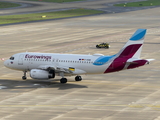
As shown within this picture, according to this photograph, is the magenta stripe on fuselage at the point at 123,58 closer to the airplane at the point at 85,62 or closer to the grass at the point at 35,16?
the airplane at the point at 85,62

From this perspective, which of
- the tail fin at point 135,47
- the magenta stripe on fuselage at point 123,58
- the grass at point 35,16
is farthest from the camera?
the grass at point 35,16

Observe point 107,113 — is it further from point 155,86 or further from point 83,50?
point 83,50

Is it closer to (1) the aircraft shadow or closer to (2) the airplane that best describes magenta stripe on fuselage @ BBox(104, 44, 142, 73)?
(2) the airplane

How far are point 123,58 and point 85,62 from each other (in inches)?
206

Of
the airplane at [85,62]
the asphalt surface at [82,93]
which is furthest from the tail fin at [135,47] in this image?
the asphalt surface at [82,93]

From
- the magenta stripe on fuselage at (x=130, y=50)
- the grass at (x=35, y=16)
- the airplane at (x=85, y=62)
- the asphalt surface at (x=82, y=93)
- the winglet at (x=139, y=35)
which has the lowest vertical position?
the asphalt surface at (x=82, y=93)

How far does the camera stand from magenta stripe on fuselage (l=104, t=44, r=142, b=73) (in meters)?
60.2

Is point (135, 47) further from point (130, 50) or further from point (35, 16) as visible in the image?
point (35, 16)

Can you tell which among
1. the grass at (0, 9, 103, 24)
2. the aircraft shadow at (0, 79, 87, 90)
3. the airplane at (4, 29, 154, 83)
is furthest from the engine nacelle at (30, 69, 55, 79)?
the grass at (0, 9, 103, 24)

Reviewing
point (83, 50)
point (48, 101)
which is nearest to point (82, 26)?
point (83, 50)

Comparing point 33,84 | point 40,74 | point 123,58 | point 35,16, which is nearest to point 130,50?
point 123,58

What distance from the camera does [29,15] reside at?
18538cm

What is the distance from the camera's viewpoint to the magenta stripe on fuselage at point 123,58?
2372 inches

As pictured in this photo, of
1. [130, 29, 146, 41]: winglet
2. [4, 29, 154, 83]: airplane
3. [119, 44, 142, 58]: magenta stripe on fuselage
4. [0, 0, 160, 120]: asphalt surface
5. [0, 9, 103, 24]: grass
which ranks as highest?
[0, 9, 103, 24]: grass
